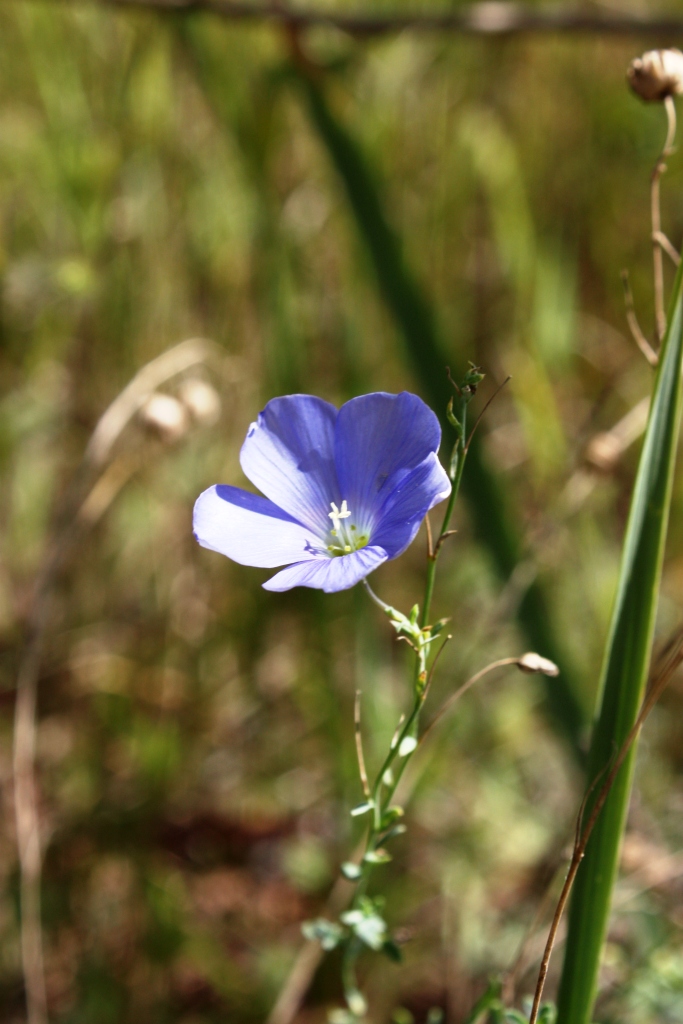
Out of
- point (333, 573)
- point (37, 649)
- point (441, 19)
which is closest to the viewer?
point (333, 573)

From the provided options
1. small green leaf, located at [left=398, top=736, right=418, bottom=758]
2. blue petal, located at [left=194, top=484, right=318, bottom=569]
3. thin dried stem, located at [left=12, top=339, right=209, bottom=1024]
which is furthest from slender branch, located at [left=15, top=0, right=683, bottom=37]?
small green leaf, located at [left=398, top=736, right=418, bottom=758]

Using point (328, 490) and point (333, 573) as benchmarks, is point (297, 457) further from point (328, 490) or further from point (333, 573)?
point (333, 573)

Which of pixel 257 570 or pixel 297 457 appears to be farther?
pixel 257 570

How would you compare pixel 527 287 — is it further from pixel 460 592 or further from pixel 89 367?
pixel 89 367

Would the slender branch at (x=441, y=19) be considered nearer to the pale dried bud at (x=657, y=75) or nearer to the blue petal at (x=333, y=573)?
the pale dried bud at (x=657, y=75)

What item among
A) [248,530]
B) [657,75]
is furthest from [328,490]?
[657,75]

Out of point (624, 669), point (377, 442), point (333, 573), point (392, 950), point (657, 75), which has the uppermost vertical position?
point (657, 75)
